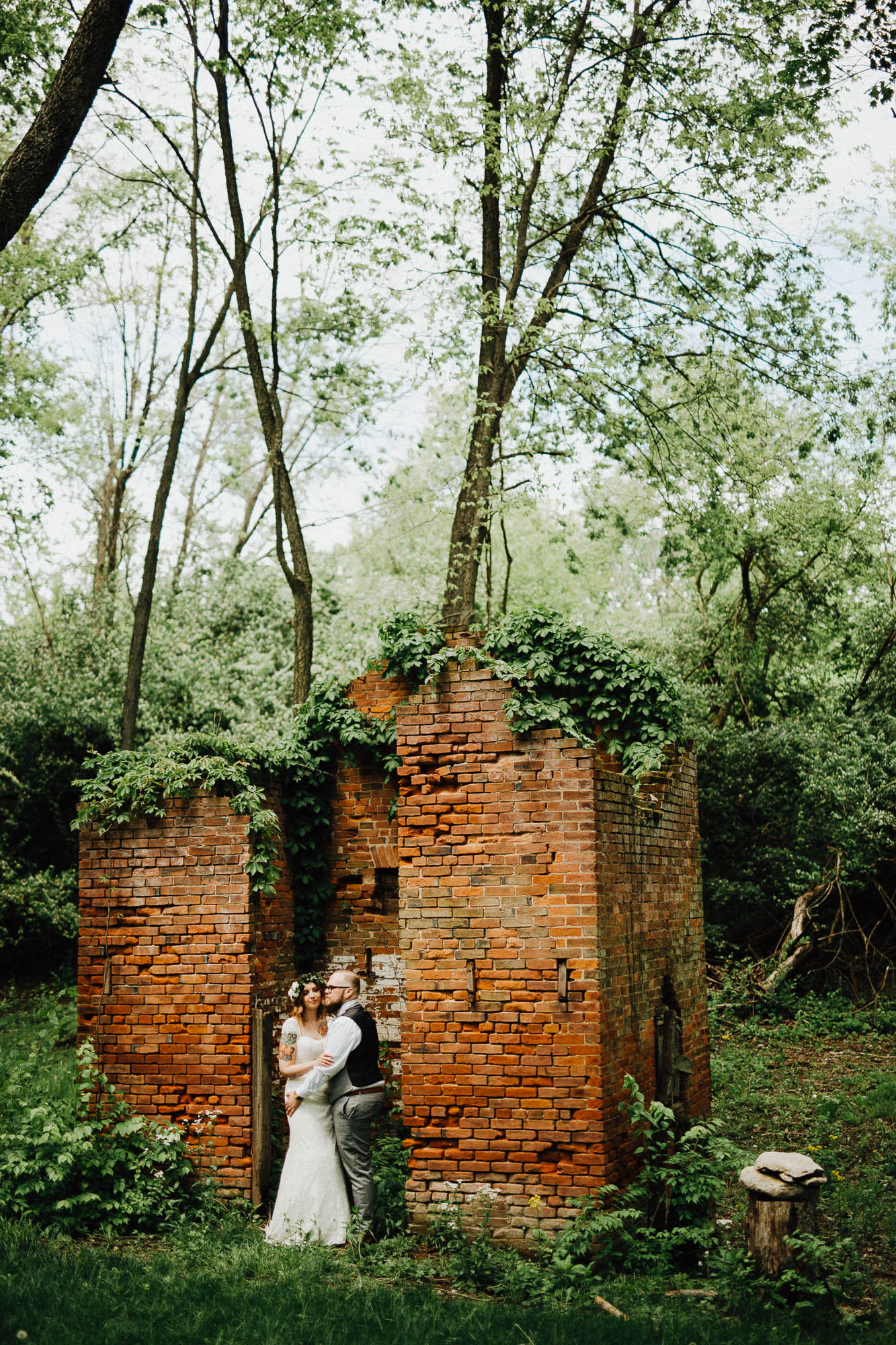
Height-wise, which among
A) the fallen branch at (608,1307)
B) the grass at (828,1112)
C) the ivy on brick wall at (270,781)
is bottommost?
the grass at (828,1112)

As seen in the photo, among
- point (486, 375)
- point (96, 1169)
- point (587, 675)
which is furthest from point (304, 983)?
point (486, 375)

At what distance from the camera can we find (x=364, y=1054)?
7621mm

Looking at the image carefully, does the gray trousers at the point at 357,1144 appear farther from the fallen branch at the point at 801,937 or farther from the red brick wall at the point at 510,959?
the fallen branch at the point at 801,937

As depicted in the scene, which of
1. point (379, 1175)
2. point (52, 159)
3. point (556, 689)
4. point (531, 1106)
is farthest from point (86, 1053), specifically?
point (52, 159)

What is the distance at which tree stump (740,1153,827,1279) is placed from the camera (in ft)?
20.3

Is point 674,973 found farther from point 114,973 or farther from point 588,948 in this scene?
point 114,973

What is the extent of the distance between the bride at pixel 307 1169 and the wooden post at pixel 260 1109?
0.99ft

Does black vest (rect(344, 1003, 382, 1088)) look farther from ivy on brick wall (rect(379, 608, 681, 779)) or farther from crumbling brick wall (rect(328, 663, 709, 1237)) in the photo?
ivy on brick wall (rect(379, 608, 681, 779))

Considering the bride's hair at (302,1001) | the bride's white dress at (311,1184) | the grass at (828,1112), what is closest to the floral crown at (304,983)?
the bride's hair at (302,1001)

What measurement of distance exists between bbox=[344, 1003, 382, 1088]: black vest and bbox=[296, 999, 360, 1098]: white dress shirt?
49 mm

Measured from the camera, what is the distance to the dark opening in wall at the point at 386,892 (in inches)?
358

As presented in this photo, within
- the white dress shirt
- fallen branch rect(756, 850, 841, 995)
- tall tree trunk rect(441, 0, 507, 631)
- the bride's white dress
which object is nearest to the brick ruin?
the white dress shirt

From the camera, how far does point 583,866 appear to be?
6.93 meters

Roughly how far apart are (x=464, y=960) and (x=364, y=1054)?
4.01 ft
